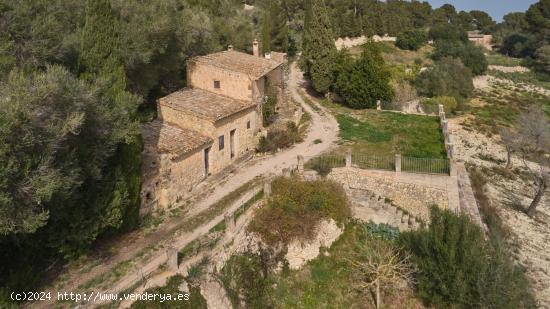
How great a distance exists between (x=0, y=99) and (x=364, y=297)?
12673 millimetres

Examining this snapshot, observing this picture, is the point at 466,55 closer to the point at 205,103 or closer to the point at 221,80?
the point at 221,80

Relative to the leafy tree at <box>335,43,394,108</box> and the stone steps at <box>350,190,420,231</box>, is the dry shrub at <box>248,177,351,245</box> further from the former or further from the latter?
the leafy tree at <box>335,43,394,108</box>

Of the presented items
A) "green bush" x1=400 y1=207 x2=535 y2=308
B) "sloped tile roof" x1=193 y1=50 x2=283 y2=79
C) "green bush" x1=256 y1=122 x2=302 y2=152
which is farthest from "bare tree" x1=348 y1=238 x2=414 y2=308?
"sloped tile roof" x1=193 y1=50 x2=283 y2=79

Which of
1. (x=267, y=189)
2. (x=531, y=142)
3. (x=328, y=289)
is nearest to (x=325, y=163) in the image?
(x=267, y=189)

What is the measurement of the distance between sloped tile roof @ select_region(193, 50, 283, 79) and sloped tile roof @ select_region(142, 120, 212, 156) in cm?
466

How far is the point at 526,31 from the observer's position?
289 feet

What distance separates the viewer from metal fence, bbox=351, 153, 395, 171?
20.4 meters

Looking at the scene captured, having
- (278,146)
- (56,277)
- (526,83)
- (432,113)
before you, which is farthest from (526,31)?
(56,277)

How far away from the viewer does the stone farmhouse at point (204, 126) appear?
17438 millimetres

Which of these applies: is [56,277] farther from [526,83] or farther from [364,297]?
[526,83]

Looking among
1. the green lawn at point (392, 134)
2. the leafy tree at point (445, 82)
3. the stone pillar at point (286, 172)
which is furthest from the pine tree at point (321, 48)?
the stone pillar at point (286, 172)

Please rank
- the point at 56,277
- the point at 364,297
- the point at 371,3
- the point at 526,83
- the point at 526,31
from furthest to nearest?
the point at 526,31
the point at 371,3
the point at 526,83
the point at 364,297
the point at 56,277

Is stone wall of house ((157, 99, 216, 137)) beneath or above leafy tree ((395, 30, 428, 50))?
above

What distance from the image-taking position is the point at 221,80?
75.3 ft
